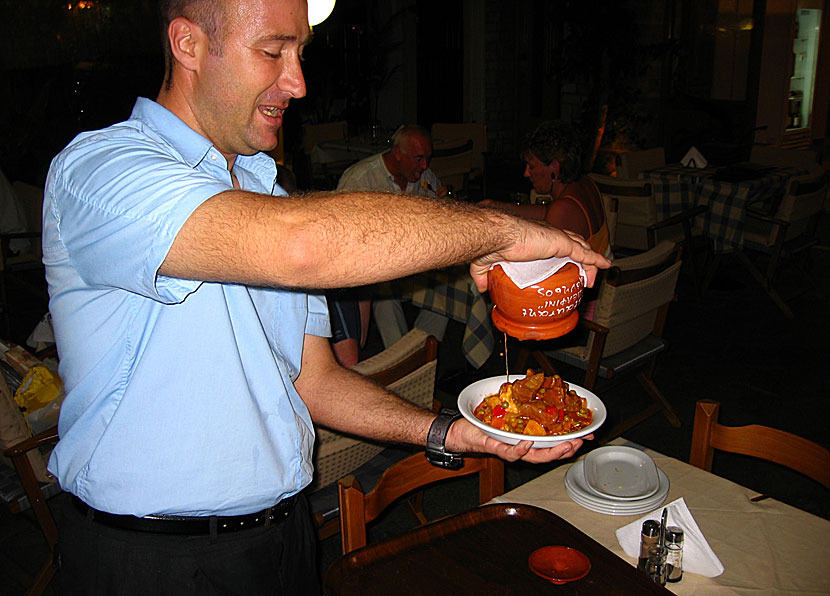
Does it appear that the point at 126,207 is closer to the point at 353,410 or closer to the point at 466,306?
the point at 353,410

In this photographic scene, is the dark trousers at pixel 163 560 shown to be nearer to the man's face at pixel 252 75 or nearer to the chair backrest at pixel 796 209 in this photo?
the man's face at pixel 252 75

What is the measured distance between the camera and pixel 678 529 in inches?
64.9

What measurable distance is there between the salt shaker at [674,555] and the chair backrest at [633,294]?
6.08 feet

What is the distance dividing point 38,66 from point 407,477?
22.8 feet

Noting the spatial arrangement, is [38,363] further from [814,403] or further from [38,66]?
[38,66]

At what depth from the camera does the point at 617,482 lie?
1.99 m

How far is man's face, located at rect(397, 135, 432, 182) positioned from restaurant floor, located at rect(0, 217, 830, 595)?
120 centimetres

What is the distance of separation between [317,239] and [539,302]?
484mm

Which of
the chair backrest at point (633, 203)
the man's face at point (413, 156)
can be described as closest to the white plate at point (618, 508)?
the man's face at point (413, 156)

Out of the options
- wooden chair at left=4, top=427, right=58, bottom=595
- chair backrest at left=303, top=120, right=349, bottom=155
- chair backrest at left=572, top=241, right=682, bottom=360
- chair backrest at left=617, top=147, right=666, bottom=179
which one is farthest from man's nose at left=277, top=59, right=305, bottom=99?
chair backrest at left=303, top=120, right=349, bottom=155

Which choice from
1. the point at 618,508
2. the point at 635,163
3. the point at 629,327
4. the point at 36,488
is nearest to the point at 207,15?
the point at 618,508

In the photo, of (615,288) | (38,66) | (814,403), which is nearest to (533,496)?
(615,288)

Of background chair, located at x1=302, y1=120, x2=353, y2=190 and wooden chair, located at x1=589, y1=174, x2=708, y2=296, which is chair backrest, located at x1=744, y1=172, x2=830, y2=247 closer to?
wooden chair, located at x1=589, y1=174, x2=708, y2=296

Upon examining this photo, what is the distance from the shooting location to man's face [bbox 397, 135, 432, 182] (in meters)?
4.74
